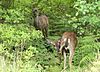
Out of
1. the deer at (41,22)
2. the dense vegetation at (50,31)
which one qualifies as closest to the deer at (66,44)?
the dense vegetation at (50,31)

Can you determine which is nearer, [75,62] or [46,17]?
[75,62]

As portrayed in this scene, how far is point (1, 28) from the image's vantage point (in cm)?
1089

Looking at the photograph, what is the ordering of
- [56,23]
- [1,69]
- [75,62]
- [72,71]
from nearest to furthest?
[1,69] < [72,71] < [75,62] < [56,23]

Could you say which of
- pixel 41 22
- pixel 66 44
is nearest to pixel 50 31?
pixel 41 22

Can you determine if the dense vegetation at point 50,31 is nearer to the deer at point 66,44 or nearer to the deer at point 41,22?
the deer at point 41,22

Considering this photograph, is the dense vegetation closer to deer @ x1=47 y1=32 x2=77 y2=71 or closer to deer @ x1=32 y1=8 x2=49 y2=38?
deer @ x1=32 y1=8 x2=49 y2=38

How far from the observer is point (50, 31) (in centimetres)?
1324

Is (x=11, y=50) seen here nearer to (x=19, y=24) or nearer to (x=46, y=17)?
(x=19, y=24)

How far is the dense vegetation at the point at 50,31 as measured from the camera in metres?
10.3

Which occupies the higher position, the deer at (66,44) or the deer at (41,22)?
the deer at (41,22)

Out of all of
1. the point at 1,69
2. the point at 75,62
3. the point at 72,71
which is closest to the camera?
the point at 1,69

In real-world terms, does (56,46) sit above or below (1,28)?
below

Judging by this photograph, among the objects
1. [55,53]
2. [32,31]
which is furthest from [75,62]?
[32,31]

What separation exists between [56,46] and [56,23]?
1943 millimetres
